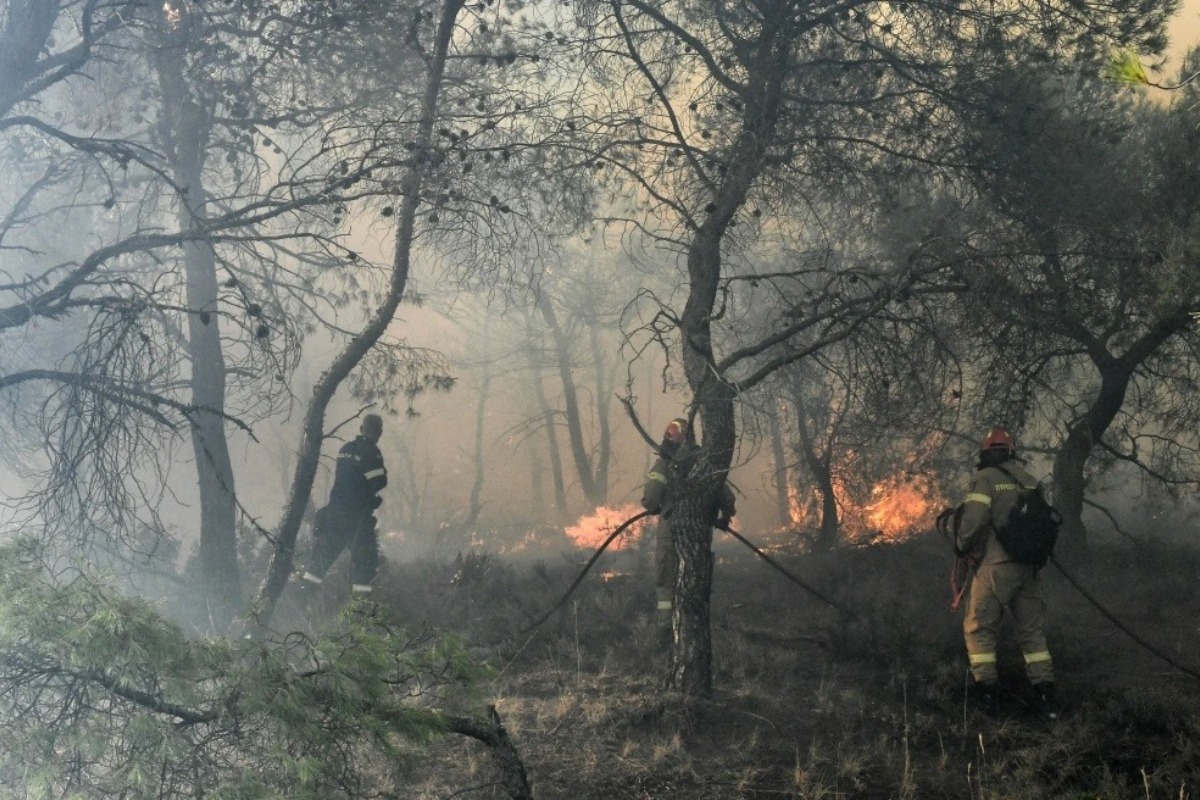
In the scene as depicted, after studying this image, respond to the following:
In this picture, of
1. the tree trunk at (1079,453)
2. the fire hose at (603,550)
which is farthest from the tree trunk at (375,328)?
the tree trunk at (1079,453)

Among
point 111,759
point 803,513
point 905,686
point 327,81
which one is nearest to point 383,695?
point 111,759

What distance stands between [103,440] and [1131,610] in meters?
8.85

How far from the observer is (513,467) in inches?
1631

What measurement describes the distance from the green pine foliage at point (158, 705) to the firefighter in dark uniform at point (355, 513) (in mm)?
6096

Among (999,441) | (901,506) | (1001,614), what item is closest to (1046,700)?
(1001,614)

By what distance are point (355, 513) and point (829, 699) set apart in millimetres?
5334

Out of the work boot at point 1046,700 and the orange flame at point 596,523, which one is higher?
the orange flame at point 596,523

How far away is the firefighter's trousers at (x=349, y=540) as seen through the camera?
9.81 m

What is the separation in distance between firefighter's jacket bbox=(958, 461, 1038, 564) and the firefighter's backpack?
0.17 ft

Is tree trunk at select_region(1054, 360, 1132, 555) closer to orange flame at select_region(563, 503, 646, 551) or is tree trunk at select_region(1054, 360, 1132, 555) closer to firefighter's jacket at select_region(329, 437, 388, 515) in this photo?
firefighter's jacket at select_region(329, 437, 388, 515)

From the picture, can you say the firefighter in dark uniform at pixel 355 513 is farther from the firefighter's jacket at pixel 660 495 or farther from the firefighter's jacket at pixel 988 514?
the firefighter's jacket at pixel 988 514

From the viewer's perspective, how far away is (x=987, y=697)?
6438 millimetres

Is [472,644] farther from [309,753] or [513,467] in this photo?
[513,467]

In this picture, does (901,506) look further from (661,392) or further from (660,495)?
(661,392)
